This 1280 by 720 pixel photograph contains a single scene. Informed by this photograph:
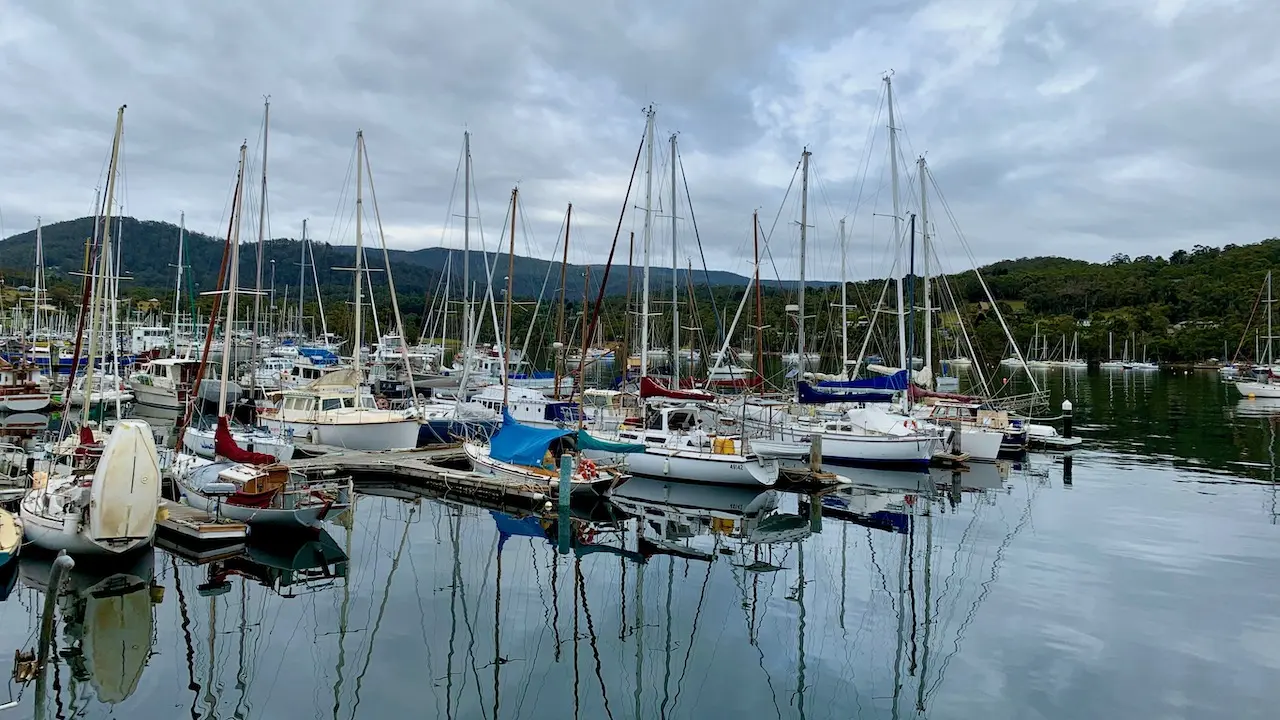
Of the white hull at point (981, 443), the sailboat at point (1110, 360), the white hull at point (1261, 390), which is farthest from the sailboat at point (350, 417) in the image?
the sailboat at point (1110, 360)

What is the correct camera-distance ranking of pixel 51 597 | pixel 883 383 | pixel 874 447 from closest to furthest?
1. pixel 51 597
2. pixel 874 447
3. pixel 883 383

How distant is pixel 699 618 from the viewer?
15.5m

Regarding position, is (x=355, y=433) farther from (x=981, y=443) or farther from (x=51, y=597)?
(x=981, y=443)

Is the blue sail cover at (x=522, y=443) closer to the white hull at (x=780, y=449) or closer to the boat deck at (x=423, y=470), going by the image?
the boat deck at (x=423, y=470)

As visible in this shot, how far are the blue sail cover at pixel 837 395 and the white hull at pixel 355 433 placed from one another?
16.2 m

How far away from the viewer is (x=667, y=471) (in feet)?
92.2

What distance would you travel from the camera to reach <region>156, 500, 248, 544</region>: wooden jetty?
18.1m

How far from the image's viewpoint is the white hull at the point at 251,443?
27.5m

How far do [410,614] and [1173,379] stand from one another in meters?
96.6

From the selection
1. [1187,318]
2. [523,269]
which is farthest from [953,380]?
[523,269]

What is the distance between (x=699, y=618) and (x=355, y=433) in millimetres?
20307

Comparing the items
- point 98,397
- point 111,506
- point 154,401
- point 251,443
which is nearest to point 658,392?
point 251,443

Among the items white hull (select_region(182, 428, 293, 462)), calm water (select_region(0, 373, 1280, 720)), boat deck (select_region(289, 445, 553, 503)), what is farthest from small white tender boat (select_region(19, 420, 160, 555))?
white hull (select_region(182, 428, 293, 462))

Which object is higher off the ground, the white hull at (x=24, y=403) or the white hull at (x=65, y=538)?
the white hull at (x=24, y=403)
